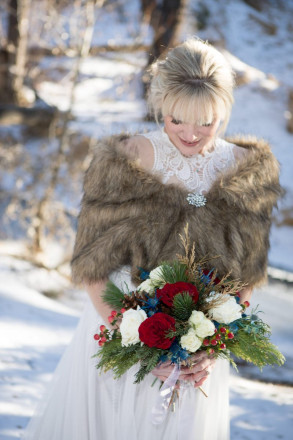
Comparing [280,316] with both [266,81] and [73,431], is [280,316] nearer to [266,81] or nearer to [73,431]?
[73,431]

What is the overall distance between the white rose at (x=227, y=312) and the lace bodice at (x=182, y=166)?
634 mm

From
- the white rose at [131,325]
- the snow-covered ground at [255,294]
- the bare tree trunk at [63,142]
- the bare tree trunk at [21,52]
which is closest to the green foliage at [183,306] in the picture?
the white rose at [131,325]

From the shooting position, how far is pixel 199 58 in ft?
7.50

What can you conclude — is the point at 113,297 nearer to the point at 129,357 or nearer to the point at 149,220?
the point at 129,357

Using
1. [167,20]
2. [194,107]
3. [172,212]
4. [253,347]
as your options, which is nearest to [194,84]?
[194,107]

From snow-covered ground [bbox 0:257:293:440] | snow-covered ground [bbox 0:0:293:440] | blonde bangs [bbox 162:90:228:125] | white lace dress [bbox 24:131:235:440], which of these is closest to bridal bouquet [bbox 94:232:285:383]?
white lace dress [bbox 24:131:235:440]

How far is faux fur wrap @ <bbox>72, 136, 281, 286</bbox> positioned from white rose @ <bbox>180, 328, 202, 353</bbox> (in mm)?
452

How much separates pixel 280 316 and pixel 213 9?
11853 mm

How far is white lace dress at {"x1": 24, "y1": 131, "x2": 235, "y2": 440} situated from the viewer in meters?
2.37

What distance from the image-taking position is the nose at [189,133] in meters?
2.31

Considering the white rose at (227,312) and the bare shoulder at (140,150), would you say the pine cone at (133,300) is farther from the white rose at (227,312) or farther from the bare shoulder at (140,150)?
the bare shoulder at (140,150)

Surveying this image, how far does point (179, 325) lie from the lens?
2.03 meters

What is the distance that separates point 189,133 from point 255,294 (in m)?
5.30

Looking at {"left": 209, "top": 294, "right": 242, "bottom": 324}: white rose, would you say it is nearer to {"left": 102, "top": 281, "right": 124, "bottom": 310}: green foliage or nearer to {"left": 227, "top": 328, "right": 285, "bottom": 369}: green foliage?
{"left": 227, "top": 328, "right": 285, "bottom": 369}: green foliage
